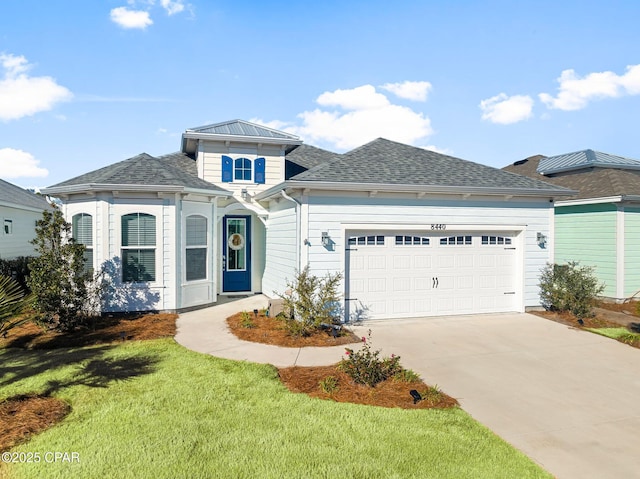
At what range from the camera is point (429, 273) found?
10.0 m

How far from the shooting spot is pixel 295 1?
1255 centimetres

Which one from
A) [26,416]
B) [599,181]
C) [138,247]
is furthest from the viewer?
[599,181]

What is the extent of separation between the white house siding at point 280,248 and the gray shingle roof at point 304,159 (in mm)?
2268

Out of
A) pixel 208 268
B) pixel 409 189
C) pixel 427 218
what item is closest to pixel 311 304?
pixel 409 189

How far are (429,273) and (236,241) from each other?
6.26 m

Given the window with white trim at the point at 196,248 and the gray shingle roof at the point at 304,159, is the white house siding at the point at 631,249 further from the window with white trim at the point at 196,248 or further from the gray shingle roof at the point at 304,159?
the window with white trim at the point at 196,248

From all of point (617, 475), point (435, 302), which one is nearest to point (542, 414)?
point (617, 475)

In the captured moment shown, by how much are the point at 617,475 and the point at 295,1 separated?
44.9 ft

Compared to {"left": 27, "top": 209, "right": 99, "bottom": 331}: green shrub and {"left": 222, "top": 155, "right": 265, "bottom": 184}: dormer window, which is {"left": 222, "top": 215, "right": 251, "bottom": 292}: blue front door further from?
{"left": 27, "top": 209, "right": 99, "bottom": 331}: green shrub

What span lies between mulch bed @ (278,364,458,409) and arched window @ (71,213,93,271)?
658cm

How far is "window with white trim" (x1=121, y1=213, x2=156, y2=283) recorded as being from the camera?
984cm

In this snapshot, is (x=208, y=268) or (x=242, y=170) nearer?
(x=208, y=268)

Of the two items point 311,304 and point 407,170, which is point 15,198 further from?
point 407,170

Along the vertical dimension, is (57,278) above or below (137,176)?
below
